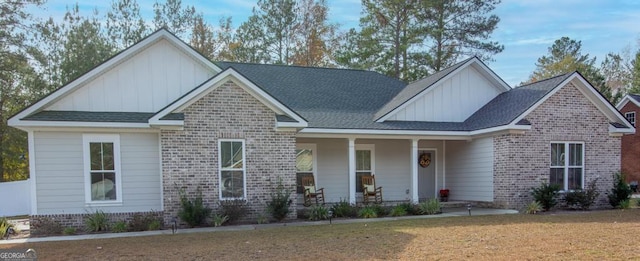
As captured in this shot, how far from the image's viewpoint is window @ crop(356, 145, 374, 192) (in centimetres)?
1520

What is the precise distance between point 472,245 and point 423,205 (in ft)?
17.4

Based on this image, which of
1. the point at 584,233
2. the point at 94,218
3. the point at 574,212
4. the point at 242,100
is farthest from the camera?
the point at 574,212

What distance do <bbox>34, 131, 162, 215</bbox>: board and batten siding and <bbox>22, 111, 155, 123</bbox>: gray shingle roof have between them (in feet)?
1.42

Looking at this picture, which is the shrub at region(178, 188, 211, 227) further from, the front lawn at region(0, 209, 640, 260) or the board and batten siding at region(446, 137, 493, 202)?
the board and batten siding at region(446, 137, 493, 202)

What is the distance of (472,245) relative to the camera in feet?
24.7

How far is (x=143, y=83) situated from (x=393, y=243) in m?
8.10

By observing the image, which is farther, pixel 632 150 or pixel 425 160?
pixel 632 150

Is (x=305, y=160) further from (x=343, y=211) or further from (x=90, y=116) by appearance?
(x=90, y=116)

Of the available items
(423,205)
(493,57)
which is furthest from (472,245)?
(493,57)

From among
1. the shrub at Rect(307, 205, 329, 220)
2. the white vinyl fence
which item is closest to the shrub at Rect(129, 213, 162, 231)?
the shrub at Rect(307, 205, 329, 220)

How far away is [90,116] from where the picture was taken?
10883mm

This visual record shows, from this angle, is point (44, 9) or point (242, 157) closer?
point (242, 157)

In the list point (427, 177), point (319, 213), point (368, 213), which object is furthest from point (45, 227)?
point (427, 177)

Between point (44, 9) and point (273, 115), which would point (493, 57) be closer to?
point (273, 115)
